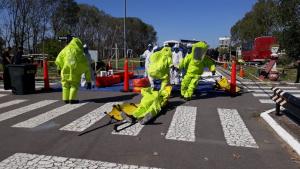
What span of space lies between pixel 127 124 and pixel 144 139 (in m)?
1.15

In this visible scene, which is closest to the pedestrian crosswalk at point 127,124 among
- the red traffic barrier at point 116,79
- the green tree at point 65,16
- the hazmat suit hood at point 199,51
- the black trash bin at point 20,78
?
the black trash bin at point 20,78

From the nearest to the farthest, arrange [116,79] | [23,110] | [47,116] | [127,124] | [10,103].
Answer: [127,124], [47,116], [23,110], [10,103], [116,79]

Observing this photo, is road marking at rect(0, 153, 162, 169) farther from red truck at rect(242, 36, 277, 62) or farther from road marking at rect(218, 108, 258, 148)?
red truck at rect(242, 36, 277, 62)

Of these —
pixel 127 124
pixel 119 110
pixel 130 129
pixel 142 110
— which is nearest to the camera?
pixel 130 129

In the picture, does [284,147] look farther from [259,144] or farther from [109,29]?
[109,29]

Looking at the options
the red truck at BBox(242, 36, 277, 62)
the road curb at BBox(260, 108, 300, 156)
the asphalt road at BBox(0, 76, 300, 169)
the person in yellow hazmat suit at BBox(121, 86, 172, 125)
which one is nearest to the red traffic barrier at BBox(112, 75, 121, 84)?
the asphalt road at BBox(0, 76, 300, 169)

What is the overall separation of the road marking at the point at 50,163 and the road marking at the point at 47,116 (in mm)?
2198

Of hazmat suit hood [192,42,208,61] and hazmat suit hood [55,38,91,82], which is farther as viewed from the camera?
hazmat suit hood [192,42,208,61]

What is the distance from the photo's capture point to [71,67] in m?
10.1

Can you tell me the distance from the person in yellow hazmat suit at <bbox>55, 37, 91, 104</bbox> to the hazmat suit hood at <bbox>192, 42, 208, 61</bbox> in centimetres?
327

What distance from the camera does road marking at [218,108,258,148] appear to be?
6.31 meters

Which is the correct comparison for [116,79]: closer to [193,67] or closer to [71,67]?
[193,67]

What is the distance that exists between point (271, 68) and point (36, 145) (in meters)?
15.5

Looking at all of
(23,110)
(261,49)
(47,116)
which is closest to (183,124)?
(47,116)
